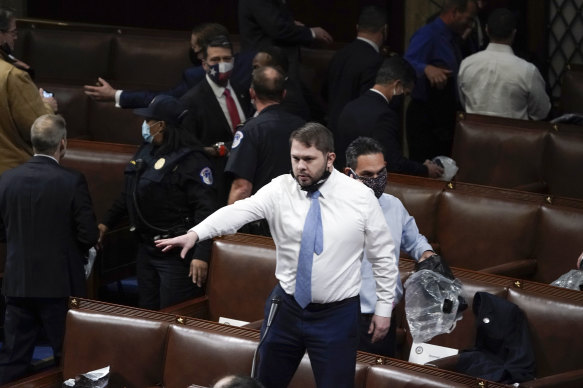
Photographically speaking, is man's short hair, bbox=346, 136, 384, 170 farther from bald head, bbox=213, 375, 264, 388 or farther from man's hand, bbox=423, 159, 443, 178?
man's hand, bbox=423, 159, 443, 178

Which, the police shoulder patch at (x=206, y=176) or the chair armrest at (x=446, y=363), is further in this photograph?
the police shoulder patch at (x=206, y=176)

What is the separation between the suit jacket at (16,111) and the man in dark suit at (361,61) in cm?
164

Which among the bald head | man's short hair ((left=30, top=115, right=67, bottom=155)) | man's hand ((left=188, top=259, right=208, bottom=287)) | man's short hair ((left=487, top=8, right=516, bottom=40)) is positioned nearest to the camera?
the bald head

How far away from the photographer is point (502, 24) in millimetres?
5852

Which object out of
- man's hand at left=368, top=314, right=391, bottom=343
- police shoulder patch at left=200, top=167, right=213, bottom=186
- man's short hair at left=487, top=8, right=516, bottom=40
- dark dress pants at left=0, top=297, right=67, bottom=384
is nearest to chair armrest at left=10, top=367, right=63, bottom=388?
dark dress pants at left=0, top=297, right=67, bottom=384

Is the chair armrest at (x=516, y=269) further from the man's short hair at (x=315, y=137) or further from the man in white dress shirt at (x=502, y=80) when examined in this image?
the man's short hair at (x=315, y=137)

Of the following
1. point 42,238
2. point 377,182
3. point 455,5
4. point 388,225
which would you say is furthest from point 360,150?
point 455,5

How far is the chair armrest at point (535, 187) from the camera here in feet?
18.6

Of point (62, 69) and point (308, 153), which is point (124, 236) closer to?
point (62, 69)

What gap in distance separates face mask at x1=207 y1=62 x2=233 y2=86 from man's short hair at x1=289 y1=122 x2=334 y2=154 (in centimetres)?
187

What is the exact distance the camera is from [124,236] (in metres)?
5.76

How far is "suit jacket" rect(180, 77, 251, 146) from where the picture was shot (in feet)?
17.3

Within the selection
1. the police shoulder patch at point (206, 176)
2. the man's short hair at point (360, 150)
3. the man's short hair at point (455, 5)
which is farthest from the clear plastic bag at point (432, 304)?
the man's short hair at point (455, 5)

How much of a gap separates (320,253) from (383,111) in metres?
1.90
